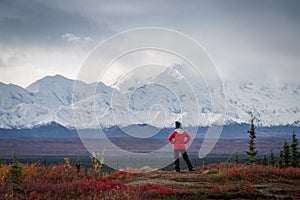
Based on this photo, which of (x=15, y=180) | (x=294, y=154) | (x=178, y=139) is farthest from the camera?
(x=294, y=154)

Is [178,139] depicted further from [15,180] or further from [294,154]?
[294,154]

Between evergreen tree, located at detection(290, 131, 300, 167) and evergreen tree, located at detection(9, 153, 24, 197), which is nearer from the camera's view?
evergreen tree, located at detection(9, 153, 24, 197)

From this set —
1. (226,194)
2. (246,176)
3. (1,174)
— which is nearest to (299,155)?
(246,176)

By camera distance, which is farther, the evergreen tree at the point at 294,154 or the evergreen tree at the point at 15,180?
the evergreen tree at the point at 294,154


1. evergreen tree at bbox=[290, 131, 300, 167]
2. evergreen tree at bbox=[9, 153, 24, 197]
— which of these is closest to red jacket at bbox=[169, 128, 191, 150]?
evergreen tree at bbox=[9, 153, 24, 197]

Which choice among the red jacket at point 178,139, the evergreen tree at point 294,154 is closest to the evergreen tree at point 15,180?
the red jacket at point 178,139

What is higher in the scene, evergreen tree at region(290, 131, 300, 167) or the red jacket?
the red jacket

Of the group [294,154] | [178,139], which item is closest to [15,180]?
[178,139]

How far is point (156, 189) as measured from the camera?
18031 mm

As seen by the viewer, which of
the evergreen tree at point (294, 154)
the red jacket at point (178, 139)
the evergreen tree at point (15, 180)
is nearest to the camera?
the evergreen tree at point (15, 180)

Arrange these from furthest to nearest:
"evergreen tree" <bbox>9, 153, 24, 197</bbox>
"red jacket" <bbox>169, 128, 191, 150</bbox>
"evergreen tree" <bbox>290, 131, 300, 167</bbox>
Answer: "evergreen tree" <bbox>290, 131, 300, 167</bbox>, "red jacket" <bbox>169, 128, 191, 150</bbox>, "evergreen tree" <bbox>9, 153, 24, 197</bbox>

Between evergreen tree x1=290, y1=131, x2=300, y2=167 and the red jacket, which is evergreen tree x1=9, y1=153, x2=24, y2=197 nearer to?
the red jacket

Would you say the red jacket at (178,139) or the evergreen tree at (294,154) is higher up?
the red jacket at (178,139)

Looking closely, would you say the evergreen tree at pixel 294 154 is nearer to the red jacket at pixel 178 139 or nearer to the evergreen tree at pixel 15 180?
the red jacket at pixel 178 139
